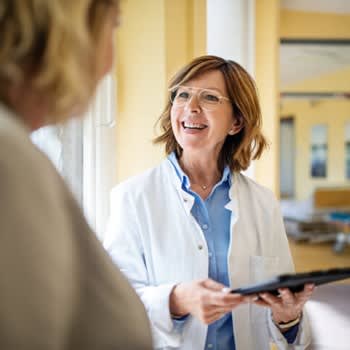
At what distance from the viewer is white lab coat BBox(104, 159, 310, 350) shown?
1.20 meters

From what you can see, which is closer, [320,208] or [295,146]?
[320,208]

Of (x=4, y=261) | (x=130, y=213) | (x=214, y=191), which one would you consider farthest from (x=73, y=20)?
(x=214, y=191)

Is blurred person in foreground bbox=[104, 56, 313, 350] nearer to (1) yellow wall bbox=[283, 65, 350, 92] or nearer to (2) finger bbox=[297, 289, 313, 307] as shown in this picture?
(2) finger bbox=[297, 289, 313, 307]

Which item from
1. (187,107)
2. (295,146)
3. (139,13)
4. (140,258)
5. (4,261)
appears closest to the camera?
(4,261)

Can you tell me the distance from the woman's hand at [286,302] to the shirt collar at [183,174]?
0.41 m

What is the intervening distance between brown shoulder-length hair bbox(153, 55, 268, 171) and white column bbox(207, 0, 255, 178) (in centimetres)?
78

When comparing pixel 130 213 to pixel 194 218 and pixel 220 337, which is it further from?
pixel 220 337

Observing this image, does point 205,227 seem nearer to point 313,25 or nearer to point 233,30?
point 233,30

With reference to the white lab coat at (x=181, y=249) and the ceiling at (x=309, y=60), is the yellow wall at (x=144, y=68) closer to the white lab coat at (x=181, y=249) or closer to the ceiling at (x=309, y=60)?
the white lab coat at (x=181, y=249)

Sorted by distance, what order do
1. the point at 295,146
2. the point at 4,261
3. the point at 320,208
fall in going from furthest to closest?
1. the point at 295,146
2. the point at 320,208
3. the point at 4,261

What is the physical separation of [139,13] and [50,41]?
1.39m

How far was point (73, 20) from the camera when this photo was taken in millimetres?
514

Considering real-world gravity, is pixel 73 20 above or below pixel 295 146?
above

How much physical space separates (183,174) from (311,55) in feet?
16.3
